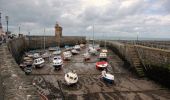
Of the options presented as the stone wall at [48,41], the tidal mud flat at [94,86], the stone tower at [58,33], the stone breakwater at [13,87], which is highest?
the stone tower at [58,33]

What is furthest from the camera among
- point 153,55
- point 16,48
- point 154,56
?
point 16,48

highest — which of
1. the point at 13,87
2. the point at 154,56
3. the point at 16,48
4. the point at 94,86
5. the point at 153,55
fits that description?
the point at 16,48

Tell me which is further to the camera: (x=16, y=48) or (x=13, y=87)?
(x=16, y=48)

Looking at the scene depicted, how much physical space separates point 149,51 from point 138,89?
8.77 m

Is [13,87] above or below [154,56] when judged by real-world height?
below

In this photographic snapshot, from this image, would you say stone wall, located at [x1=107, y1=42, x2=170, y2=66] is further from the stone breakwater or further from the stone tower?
the stone tower

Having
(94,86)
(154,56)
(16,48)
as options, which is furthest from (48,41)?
(94,86)

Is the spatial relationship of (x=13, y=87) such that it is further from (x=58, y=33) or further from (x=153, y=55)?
(x=58, y=33)

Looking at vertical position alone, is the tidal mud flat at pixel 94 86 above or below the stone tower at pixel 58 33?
below

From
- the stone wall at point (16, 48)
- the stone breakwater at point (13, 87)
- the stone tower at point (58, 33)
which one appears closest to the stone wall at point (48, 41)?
the stone tower at point (58, 33)

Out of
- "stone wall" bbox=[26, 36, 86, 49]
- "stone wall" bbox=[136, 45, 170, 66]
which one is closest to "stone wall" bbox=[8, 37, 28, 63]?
"stone wall" bbox=[26, 36, 86, 49]

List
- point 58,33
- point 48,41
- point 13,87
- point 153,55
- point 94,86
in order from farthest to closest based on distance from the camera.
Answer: point 58,33 < point 48,41 < point 153,55 < point 94,86 < point 13,87

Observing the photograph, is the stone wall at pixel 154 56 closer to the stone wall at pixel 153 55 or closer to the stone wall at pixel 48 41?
the stone wall at pixel 153 55

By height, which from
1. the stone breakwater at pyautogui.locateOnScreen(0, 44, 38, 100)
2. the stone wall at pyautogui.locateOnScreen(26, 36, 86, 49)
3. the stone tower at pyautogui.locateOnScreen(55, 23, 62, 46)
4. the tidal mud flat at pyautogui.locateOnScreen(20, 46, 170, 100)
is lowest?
the tidal mud flat at pyautogui.locateOnScreen(20, 46, 170, 100)
